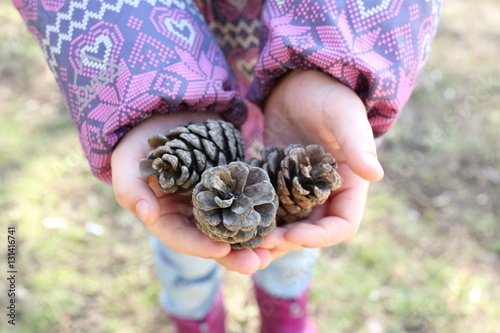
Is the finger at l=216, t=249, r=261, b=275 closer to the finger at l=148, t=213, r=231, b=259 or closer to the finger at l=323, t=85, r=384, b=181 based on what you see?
the finger at l=148, t=213, r=231, b=259

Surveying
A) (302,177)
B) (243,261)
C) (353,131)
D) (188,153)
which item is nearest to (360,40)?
(353,131)

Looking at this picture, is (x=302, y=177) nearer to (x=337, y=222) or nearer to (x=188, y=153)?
(x=337, y=222)

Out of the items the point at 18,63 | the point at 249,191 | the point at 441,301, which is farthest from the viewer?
the point at 18,63

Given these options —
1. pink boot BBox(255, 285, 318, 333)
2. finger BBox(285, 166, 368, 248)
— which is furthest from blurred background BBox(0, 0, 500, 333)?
finger BBox(285, 166, 368, 248)

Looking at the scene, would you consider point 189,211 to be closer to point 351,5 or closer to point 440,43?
point 351,5

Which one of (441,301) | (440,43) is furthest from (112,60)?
(440,43)
